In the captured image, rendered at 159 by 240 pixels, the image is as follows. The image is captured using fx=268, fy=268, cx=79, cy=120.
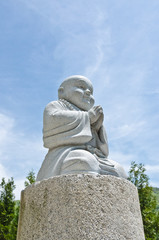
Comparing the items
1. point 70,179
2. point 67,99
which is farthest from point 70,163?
point 67,99

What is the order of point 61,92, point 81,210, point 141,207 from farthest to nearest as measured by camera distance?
point 141,207 → point 61,92 → point 81,210

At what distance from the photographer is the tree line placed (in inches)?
365

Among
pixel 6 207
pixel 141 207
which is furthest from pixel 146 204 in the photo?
pixel 6 207

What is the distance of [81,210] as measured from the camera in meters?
2.74

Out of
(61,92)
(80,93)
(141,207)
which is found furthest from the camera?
(141,207)

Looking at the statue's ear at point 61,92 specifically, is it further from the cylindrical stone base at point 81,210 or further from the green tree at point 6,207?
the green tree at point 6,207

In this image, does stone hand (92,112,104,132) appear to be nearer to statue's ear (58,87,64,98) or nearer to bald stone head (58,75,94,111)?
bald stone head (58,75,94,111)

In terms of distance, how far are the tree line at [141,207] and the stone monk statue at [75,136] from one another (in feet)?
20.1

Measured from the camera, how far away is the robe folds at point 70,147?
10.8ft

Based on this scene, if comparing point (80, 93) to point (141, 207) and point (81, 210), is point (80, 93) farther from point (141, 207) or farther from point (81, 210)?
point (141, 207)

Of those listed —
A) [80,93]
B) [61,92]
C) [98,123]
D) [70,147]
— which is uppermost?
[61,92]

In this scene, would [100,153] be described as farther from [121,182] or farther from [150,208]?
[150,208]

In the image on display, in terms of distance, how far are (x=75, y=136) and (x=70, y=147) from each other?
0.17 metres

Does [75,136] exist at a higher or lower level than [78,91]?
lower
